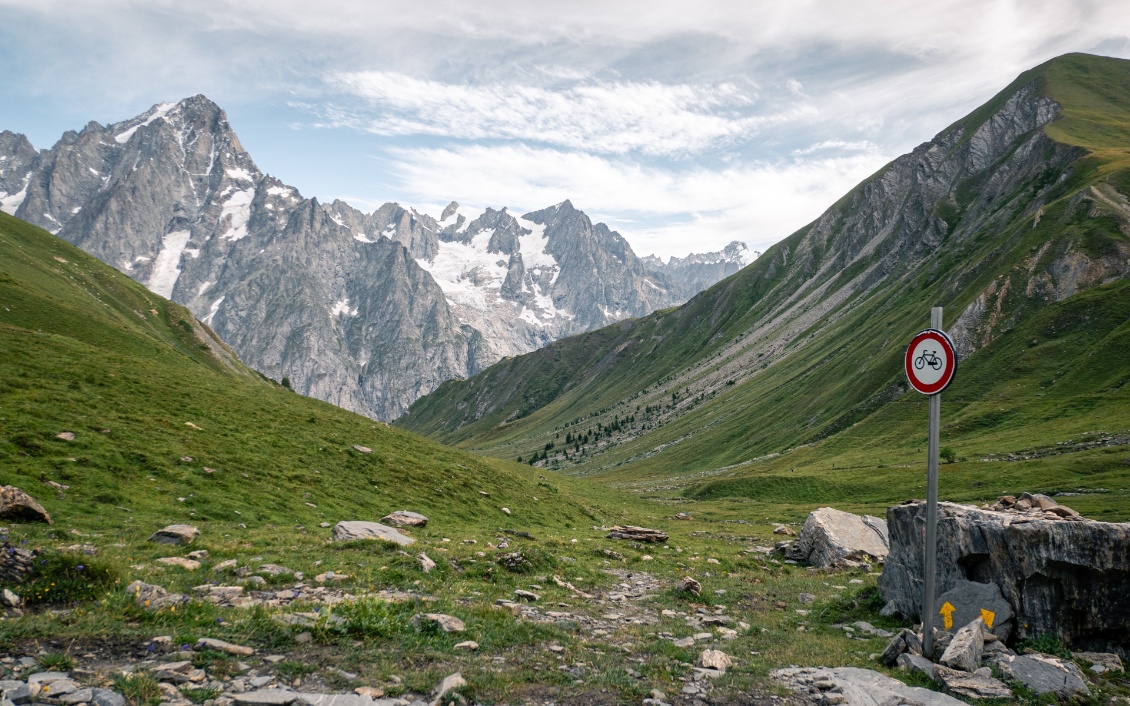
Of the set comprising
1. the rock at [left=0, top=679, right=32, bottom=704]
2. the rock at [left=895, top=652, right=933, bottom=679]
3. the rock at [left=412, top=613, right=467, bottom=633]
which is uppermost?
the rock at [left=0, top=679, right=32, bottom=704]

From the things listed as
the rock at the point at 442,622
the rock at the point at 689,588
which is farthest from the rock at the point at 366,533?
the rock at the point at 689,588

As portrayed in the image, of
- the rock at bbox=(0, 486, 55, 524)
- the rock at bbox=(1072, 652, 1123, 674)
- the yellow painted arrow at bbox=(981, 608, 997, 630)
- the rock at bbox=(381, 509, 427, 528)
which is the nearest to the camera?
the rock at bbox=(1072, 652, 1123, 674)

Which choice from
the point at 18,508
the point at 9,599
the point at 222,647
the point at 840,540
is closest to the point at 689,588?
the point at 840,540

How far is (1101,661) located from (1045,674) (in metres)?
2.24

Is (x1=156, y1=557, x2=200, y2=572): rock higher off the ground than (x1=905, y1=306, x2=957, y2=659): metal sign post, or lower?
lower

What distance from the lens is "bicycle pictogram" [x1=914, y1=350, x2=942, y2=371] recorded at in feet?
42.5

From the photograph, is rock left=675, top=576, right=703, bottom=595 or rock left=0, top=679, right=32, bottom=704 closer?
rock left=0, top=679, right=32, bottom=704

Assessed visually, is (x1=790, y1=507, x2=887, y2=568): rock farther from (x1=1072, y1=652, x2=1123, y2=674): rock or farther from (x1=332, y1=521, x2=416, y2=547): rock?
(x1=332, y1=521, x2=416, y2=547): rock

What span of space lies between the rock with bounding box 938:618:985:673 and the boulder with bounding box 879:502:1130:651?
2.07m

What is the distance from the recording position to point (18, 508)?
712 inches

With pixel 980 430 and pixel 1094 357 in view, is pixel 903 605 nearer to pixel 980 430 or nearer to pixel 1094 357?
pixel 980 430

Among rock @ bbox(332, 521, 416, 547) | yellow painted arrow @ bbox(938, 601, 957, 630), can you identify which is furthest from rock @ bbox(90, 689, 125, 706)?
yellow painted arrow @ bbox(938, 601, 957, 630)

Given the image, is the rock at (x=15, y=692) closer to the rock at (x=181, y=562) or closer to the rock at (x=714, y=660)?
the rock at (x=181, y=562)

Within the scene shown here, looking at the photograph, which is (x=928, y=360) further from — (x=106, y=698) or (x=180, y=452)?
(x=180, y=452)
